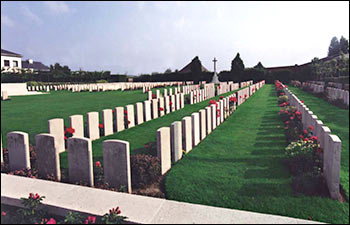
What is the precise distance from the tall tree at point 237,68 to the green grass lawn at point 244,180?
26360 mm

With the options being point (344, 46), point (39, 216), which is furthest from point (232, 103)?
point (344, 46)

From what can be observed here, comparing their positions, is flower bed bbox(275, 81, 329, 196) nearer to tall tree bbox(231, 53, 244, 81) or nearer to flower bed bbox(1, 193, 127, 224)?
flower bed bbox(1, 193, 127, 224)

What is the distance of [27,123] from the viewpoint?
27.7ft

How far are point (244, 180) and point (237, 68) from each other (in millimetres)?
30366

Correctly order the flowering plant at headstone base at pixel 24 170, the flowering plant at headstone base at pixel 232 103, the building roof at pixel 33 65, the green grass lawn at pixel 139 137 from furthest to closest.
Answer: the building roof at pixel 33 65 < the flowering plant at headstone base at pixel 232 103 < the green grass lawn at pixel 139 137 < the flowering plant at headstone base at pixel 24 170

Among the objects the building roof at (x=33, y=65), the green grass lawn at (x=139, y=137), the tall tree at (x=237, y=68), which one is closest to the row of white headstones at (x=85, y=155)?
the green grass lawn at (x=139, y=137)

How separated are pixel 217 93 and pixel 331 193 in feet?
50.5

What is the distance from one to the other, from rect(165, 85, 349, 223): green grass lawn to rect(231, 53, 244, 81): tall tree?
86.5 ft

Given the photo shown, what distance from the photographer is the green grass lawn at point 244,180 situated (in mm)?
3053

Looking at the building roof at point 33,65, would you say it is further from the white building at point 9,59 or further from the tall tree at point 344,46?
the tall tree at point 344,46

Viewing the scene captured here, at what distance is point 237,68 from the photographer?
32656mm

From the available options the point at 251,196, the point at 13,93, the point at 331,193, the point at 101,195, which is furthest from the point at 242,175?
the point at 13,93

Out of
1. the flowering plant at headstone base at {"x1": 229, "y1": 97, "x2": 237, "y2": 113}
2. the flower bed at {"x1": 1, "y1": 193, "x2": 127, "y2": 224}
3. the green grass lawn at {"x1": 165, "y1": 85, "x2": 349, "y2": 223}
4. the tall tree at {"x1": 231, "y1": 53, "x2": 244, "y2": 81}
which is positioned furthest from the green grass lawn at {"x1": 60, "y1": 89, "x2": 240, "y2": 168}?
the tall tree at {"x1": 231, "y1": 53, "x2": 244, "y2": 81}

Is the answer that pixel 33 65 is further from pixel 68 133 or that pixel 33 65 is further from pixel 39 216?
pixel 39 216
